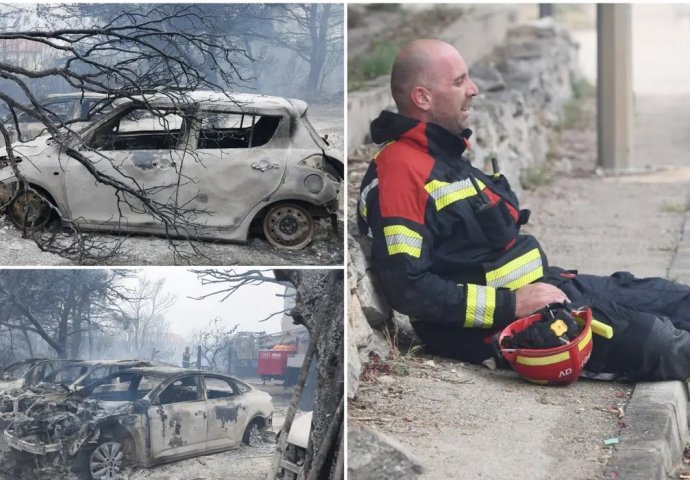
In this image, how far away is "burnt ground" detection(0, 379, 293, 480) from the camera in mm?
4438

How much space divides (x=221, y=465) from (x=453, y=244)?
137 cm

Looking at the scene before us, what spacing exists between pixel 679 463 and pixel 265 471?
1.70m

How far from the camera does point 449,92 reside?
517 centimetres

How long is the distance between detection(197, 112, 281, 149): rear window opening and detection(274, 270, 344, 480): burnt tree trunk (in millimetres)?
500

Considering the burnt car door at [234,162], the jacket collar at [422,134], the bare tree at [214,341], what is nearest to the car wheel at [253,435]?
the bare tree at [214,341]

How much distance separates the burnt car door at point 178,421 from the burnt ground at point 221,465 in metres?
0.05

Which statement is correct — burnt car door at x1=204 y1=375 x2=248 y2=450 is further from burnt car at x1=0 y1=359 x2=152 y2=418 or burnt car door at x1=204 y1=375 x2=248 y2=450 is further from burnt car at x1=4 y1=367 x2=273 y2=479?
burnt car at x1=0 y1=359 x2=152 y2=418

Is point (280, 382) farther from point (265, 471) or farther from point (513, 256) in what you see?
point (513, 256)

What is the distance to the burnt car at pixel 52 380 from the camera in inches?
177

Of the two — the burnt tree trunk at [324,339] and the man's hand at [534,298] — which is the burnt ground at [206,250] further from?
the man's hand at [534,298]

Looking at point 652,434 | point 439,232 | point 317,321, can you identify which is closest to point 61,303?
point 317,321

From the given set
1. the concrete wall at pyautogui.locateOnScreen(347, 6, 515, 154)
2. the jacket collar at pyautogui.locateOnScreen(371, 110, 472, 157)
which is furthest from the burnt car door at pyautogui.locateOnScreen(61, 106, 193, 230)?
the concrete wall at pyautogui.locateOnScreen(347, 6, 515, 154)

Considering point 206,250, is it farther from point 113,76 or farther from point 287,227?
point 113,76

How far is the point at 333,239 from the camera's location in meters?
4.62
